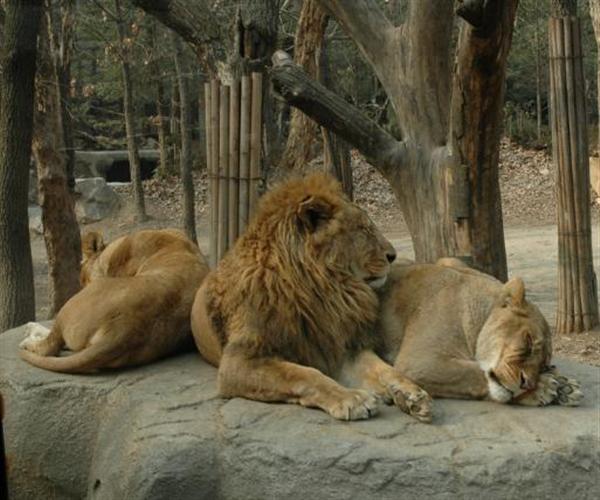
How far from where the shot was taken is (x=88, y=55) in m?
26.5

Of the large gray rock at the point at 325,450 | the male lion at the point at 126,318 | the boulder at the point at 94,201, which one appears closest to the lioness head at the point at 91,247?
the male lion at the point at 126,318

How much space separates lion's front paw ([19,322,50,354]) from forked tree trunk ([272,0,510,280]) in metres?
2.19

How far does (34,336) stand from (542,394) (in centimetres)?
284

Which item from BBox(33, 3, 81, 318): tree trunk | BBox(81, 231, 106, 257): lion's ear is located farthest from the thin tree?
BBox(81, 231, 106, 257): lion's ear

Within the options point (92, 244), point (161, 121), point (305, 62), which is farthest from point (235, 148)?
point (161, 121)

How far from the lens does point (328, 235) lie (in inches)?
188

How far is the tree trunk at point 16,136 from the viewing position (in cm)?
675

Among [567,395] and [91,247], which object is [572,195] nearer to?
[91,247]

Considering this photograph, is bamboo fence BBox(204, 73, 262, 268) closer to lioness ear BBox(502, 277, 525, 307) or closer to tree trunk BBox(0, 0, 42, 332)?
tree trunk BBox(0, 0, 42, 332)

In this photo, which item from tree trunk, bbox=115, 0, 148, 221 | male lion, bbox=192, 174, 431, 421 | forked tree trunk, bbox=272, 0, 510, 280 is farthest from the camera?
tree trunk, bbox=115, 0, 148, 221

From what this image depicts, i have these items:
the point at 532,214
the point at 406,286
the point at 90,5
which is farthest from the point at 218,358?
the point at 90,5

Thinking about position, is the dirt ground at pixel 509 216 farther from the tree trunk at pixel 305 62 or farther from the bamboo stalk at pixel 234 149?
the bamboo stalk at pixel 234 149

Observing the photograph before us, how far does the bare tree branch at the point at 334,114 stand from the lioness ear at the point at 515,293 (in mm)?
2516

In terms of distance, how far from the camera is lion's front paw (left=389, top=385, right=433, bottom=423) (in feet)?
14.2
